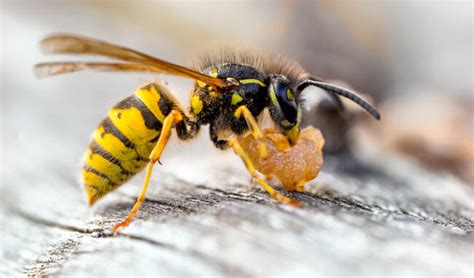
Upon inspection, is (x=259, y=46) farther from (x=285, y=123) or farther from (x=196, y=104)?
(x=285, y=123)

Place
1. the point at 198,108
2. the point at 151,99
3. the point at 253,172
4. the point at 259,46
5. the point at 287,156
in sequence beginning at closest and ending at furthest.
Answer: the point at 253,172
the point at 287,156
the point at 151,99
the point at 198,108
the point at 259,46

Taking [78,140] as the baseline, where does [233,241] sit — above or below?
below

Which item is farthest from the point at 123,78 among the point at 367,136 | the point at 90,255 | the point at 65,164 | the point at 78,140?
the point at 90,255

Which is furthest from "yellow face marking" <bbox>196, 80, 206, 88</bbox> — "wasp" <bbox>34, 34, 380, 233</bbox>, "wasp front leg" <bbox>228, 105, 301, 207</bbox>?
"wasp front leg" <bbox>228, 105, 301, 207</bbox>

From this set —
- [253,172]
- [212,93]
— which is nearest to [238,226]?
[253,172]

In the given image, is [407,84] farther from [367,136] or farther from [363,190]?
[363,190]
